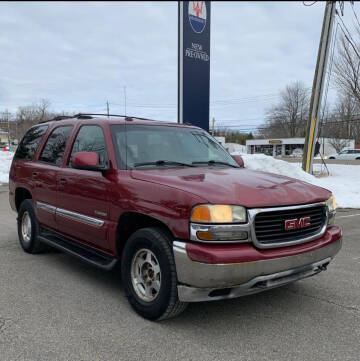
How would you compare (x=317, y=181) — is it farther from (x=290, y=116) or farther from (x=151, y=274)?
(x=290, y=116)

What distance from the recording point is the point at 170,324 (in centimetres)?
342

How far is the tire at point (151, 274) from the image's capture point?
127 inches

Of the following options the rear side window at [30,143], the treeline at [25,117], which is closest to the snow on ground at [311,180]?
the rear side window at [30,143]

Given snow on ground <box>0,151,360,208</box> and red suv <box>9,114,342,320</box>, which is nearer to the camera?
red suv <box>9,114,342,320</box>

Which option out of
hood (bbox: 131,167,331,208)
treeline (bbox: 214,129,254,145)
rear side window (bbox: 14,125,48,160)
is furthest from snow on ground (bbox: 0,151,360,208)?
treeline (bbox: 214,129,254,145)

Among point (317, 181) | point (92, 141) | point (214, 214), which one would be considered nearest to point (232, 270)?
point (214, 214)

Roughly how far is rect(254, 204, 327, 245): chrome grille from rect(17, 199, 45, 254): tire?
3.38 metres

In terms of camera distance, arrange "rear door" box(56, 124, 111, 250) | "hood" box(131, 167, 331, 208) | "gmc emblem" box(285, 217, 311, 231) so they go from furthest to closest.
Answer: "rear door" box(56, 124, 111, 250), "gmc emblem" box(285, 217, 311, 231), "hood" box(131, 167, 331, 208)

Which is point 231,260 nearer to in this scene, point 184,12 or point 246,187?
point 246,187

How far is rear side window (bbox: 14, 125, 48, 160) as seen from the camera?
18.8 feet

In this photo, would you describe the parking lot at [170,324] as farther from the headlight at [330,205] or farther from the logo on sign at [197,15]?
the logo on sign at [197,15]

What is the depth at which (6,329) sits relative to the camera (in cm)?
330

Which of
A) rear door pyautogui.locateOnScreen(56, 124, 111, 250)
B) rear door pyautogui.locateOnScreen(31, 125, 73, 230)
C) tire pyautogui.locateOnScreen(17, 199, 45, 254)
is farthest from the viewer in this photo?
tire pyautogui.locateOnScreen(17, 199, 45, 254)

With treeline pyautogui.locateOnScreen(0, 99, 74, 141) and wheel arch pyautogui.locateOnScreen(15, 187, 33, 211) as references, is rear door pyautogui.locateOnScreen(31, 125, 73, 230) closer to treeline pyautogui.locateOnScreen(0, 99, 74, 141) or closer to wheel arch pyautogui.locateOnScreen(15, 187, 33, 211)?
wheel arch pyautogui.locateOnScreen(15, 187, 33, 211)
